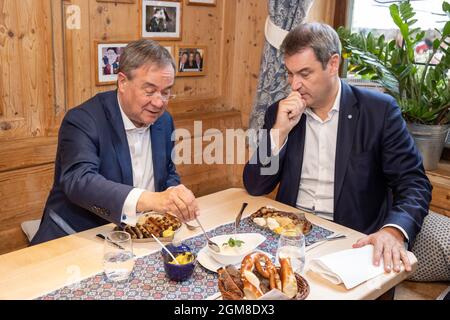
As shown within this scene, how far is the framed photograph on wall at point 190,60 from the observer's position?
3498 mm

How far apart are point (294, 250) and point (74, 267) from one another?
641 millimetres

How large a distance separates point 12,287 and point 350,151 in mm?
1388

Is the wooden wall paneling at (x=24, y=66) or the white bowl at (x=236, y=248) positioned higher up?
the wooden wall paneling at (x=24, y=66)

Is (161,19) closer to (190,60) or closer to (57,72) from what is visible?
(190,60)

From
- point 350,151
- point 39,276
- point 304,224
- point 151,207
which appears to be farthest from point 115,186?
point 350,151

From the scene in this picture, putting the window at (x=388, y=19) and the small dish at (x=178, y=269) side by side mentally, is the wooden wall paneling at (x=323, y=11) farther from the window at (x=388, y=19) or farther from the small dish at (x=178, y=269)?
the small dish at (x=178, y=269)

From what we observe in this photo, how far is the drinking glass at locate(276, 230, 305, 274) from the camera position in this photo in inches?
53.5

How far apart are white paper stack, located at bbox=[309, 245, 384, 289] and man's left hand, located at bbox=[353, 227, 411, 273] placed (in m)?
0.02

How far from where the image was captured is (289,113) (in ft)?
6.59

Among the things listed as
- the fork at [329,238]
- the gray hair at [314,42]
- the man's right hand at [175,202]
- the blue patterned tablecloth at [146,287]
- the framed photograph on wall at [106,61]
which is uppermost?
the gray hair at [314,42]

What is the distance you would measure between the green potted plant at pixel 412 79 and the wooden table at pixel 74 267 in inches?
50.3

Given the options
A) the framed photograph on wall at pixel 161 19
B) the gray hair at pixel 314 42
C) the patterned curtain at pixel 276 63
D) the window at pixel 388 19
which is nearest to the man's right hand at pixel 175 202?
the gray hair at pixel 314 42

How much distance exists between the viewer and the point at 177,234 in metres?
1.59

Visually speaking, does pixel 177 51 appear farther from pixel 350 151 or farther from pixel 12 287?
pixel 12 287
